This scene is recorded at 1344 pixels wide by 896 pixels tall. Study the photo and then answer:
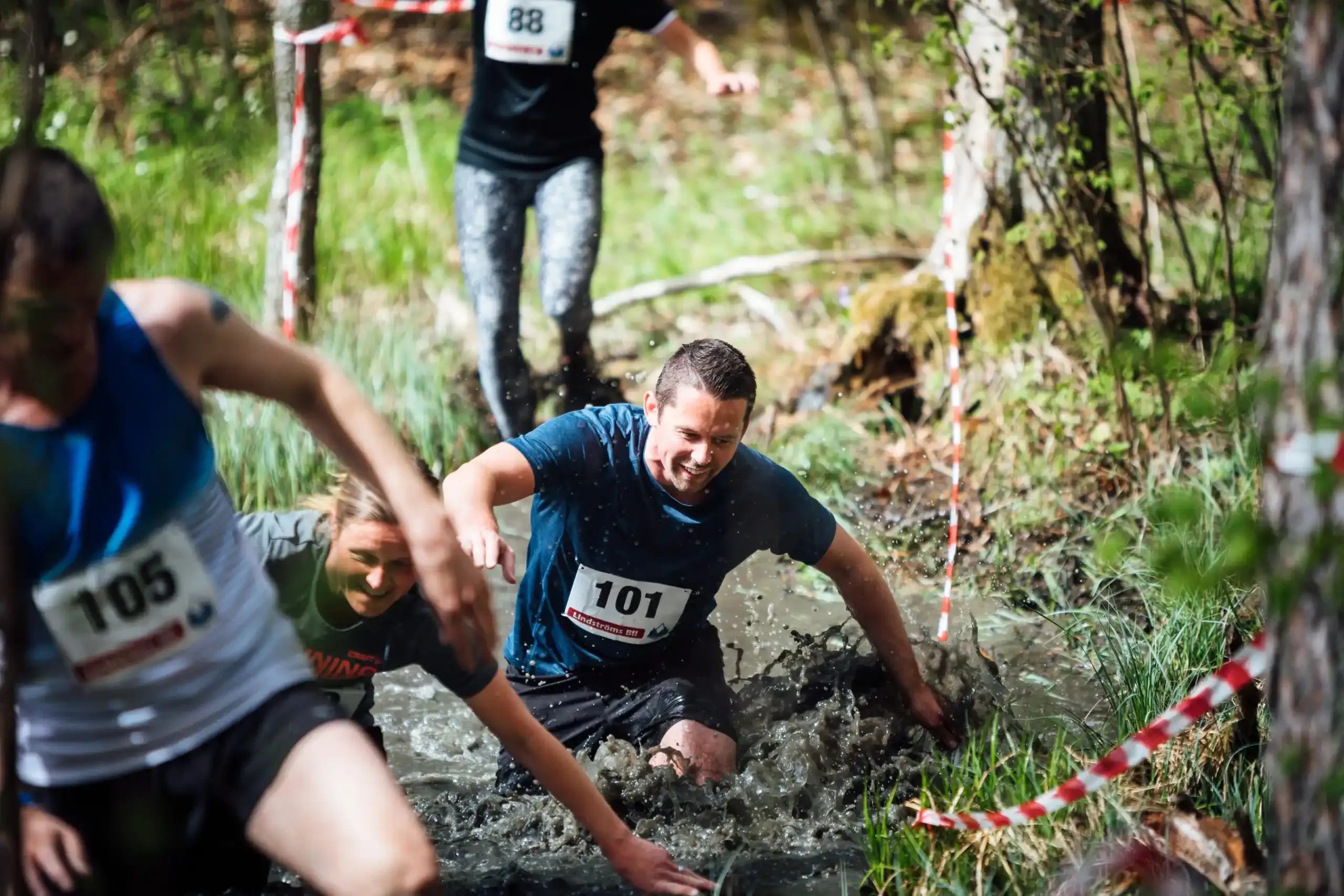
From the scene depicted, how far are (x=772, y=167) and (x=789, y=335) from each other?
9.23ft

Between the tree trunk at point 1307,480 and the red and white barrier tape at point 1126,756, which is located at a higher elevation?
the tree trunk at point 1307,480

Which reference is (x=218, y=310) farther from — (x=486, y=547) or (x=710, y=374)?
(x=710, y=374)

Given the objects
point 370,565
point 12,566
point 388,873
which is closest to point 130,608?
point 12,566

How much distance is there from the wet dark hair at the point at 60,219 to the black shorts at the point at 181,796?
2.66 ft

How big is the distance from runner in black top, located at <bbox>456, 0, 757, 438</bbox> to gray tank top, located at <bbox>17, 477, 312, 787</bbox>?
346 cm

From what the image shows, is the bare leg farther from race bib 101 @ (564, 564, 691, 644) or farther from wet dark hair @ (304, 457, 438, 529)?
race bib 101 @ (564, 564, 691, 644)

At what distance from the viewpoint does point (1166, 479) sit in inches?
210

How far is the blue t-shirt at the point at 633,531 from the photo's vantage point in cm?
383

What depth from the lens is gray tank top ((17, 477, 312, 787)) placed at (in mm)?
2285

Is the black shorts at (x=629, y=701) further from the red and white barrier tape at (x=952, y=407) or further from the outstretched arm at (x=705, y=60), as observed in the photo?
the outstretched arm at (x=705, y=60)

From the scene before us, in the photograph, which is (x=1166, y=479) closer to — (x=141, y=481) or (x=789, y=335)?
(x=789, y=335)

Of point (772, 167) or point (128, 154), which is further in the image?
point (772, 167)

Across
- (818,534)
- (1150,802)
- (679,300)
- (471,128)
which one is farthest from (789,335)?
(1150,802)

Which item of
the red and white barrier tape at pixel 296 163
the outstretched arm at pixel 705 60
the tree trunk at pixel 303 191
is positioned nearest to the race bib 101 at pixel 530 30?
the outstretched arm at pixel 705 60
